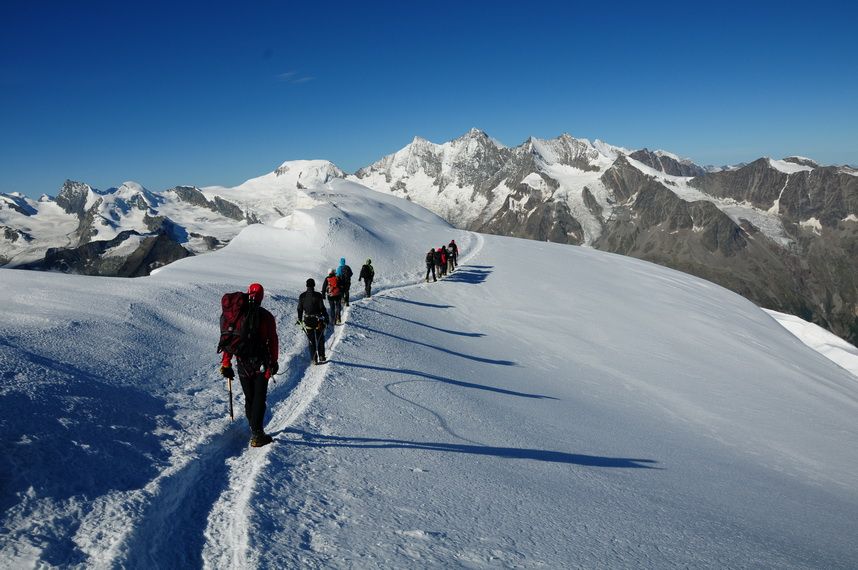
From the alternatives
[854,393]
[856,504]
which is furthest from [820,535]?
[854,393]

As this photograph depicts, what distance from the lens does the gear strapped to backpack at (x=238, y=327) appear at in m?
8.21

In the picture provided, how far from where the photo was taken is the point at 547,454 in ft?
32.9

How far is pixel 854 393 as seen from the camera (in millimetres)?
27359

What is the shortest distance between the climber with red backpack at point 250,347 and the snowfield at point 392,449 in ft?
2.26

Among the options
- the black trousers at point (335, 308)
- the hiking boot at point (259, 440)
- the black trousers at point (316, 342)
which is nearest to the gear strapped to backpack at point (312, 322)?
the black trousers at point (316, 342)

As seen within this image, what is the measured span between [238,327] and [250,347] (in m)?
0.37

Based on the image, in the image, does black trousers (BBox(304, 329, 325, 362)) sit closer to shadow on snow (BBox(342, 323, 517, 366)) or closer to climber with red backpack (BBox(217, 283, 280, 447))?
shadow on snow (BBox(342, 323, 517, 366))

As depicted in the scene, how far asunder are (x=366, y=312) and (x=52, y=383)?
13.6 metres

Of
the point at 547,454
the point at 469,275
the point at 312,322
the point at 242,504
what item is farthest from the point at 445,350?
the point at 469,275

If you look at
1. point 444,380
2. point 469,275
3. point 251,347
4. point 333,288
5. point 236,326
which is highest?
point 469,275

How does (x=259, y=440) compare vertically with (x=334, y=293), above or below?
below

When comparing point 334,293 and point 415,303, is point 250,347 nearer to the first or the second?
point 334,293

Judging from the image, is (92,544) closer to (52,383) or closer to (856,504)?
(52,383)

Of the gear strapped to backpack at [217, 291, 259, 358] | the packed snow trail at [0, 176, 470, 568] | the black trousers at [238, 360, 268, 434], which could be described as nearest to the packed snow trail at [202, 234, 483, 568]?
the packed snow trail at [0, 176, 470, 568]
